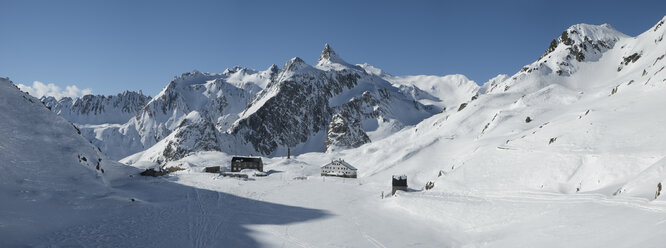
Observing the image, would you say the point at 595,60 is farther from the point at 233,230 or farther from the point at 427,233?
the point at 233,230

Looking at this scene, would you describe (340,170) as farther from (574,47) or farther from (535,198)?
(574,47)

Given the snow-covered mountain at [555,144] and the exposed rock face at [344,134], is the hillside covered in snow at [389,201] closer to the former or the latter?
the snow-covered mountain at [555,144]

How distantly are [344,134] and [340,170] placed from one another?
8483cm

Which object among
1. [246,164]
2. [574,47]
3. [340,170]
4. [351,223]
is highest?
[574,47]

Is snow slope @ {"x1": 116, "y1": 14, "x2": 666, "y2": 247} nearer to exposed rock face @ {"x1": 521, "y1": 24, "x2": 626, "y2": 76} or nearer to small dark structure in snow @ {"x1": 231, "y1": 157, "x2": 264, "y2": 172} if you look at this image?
small dark structure in snow @ {"x1": 231, "y1": 157, "x2": 264, "y2": 172}

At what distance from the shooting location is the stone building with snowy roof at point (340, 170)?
88.9m

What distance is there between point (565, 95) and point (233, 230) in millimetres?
100522

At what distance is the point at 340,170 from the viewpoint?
9075cm

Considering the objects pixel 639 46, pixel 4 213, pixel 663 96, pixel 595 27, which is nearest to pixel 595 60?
pixel 639 46

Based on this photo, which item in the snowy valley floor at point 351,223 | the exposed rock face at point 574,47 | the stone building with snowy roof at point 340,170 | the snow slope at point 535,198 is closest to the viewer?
the snowy valley floor at point 351,223

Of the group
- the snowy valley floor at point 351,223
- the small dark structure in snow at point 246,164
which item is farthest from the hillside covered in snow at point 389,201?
the small dark structure in snow at point 246,164

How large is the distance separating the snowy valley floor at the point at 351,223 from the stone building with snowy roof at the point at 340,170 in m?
48.4

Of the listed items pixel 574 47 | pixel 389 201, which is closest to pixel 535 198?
pixel 389 201

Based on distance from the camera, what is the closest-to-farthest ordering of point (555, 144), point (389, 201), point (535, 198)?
1. point (535, 198)
2. point (555, 144)
3. point (389, 201)
